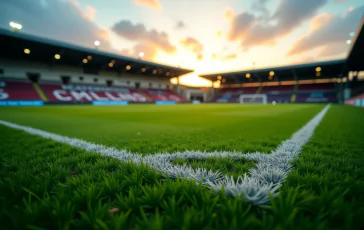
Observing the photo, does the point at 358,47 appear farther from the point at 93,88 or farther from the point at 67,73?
the point at 67,73

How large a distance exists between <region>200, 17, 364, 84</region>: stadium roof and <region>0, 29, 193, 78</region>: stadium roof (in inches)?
854

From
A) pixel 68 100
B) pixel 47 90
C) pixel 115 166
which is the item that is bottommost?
pixel 115 166

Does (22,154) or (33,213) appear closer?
(33,213)

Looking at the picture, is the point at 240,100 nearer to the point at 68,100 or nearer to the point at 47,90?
the point at 68,100

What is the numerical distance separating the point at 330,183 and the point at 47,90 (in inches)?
1498

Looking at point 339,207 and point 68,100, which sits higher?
point 68,100

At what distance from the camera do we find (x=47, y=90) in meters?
29.5

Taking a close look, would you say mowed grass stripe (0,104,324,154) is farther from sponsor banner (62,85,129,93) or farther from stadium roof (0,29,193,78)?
sponsor banner (62,85,129,93)

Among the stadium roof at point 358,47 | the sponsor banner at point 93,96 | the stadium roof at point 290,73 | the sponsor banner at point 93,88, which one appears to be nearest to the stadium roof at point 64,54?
the sponsor banner at point 93,88

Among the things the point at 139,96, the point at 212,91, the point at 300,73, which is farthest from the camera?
the point at 212,91

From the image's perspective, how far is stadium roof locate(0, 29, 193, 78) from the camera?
23094 mm

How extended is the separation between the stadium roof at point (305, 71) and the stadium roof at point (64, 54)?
21692 millimetres

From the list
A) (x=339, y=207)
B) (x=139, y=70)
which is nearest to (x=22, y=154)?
(x=339, y=207)

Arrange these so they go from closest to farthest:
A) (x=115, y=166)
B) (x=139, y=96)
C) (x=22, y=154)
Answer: (x=115, y=166), (x=22, y=154), (x=139, y=96)
